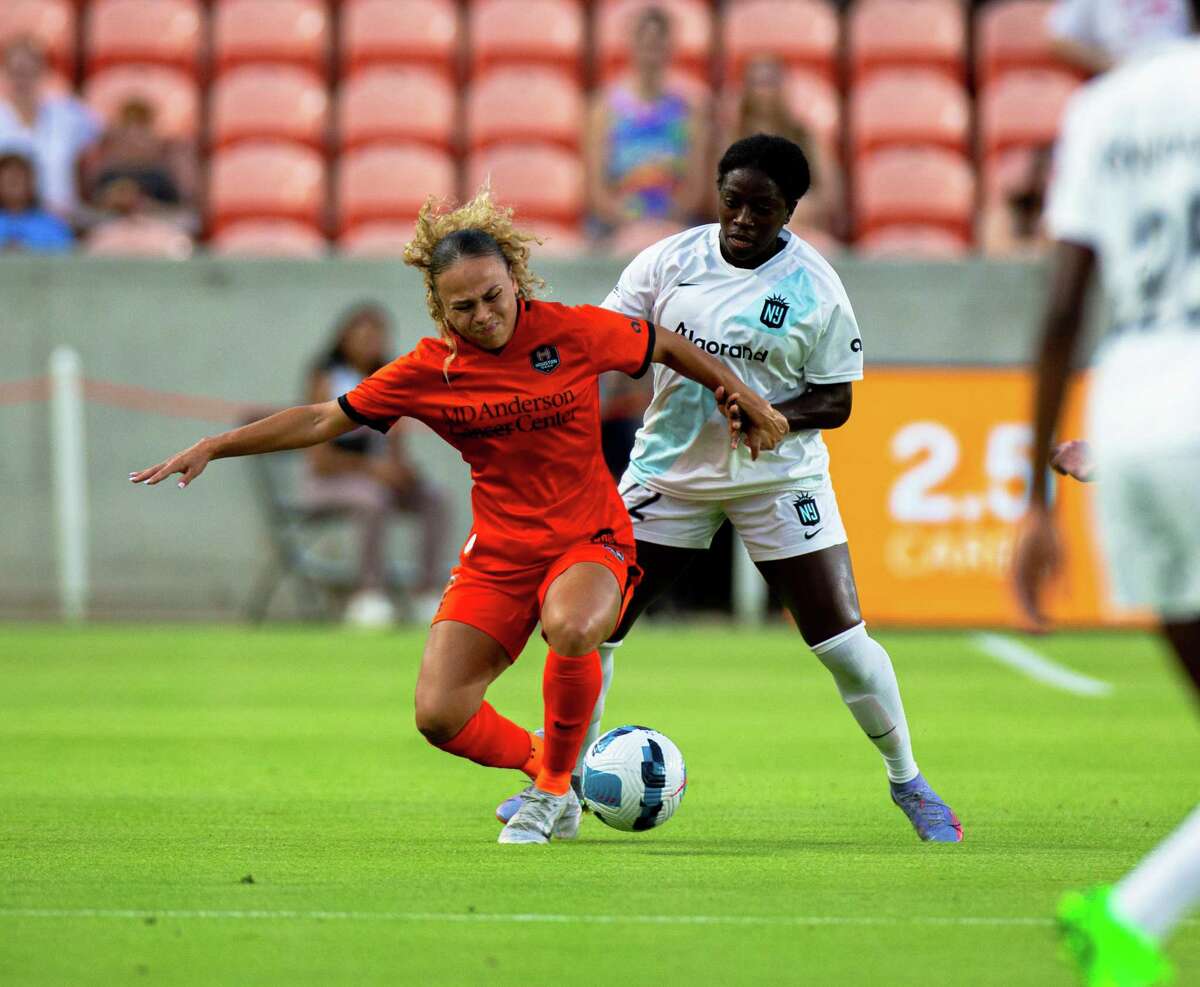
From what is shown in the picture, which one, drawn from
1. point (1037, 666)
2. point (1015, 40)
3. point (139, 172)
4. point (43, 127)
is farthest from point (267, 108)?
point (1037, 666)

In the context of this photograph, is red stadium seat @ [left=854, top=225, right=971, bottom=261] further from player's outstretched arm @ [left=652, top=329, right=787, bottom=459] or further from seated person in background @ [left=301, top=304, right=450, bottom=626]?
player's outstretched arm @ [left=652, top=329, right=787, bottom=459]

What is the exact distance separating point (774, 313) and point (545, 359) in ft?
2.30

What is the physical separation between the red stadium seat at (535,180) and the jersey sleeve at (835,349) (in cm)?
901

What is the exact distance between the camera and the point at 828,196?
14.1 m

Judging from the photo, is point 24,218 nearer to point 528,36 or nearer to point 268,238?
point 268,238

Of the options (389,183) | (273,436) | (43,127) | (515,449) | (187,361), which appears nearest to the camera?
(273,436)

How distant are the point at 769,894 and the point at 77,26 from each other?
1358cm

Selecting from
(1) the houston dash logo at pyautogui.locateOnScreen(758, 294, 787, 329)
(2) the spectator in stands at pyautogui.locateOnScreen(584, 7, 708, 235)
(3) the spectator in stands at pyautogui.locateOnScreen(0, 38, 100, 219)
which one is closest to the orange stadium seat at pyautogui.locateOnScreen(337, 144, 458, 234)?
(2) the spectator in stands at pyautogui.locateOnScreen(584, 7, 708, 235)

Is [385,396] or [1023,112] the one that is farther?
[1023,112]

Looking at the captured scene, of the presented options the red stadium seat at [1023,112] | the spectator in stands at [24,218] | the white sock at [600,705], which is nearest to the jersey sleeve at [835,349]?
the white sock at [600,705]

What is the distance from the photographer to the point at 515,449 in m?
5.92

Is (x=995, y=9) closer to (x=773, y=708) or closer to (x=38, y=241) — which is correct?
(x=38, y=241)

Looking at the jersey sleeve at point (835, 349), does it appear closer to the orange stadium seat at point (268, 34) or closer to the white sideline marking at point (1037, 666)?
the white sideline marking at point (1037, 666)

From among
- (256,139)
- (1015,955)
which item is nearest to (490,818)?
(1015,955)
